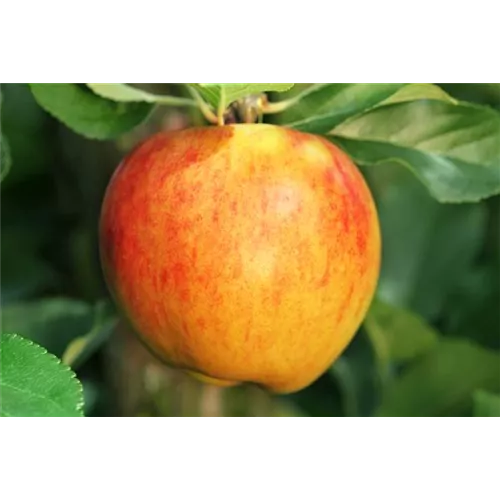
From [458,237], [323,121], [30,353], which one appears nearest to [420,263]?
[458,237]

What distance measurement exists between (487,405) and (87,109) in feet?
1.55

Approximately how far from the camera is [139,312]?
699 millimetres

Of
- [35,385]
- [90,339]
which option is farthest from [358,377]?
[35,385]

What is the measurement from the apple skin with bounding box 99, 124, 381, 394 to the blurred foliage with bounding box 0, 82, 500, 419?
0.30 metres

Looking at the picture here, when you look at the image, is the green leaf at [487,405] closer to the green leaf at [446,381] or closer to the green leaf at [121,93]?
the green leaf at [446,381]

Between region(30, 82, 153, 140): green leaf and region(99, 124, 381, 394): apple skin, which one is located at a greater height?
region(30, 82, 153, 140): green leaf

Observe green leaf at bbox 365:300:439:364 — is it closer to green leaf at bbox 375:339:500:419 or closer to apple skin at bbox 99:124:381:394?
green leaf at bbox 375:339:500:419

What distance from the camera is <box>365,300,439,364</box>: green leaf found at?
3.60ft

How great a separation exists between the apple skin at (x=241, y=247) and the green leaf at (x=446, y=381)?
469mm

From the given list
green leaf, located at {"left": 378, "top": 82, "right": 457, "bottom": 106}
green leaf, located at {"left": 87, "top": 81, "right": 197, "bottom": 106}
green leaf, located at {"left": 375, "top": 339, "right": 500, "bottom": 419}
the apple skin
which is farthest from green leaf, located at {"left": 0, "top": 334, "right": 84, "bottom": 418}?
green leaf, located at {"left": 375, "top": 339, "right": 500, "bottom": 419}

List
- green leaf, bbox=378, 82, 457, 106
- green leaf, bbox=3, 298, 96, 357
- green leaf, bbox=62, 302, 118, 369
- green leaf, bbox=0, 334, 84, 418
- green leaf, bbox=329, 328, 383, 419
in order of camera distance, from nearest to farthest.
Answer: green leaf, bbox=0, 334, 84, 418, green leaf, bbox=378, 82, 457, 106, green leaf, bbox=62, 302, 118, 369, green leaf, bbox=3, 298, 96, 357, green leaf, bbox=329, 328, 383, 419

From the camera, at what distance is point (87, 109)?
760 millimetres

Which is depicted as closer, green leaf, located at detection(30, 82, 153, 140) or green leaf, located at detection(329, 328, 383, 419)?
green leaf, located at detection(30, 82, 153, 140)

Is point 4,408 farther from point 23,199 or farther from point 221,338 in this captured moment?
point 23,199
